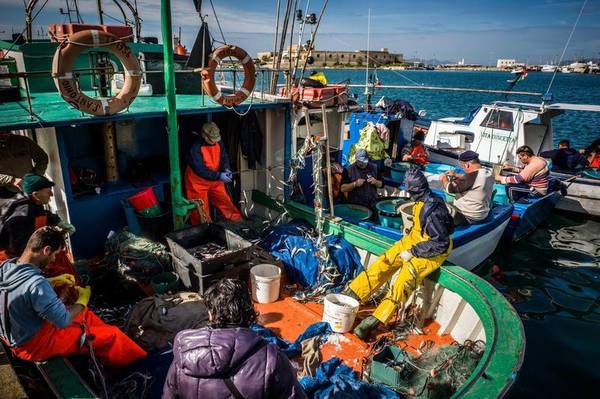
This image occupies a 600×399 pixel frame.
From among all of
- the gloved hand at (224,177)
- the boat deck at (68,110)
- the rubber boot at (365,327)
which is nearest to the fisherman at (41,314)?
the boat deck at (68,110)

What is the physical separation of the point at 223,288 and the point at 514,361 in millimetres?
2724

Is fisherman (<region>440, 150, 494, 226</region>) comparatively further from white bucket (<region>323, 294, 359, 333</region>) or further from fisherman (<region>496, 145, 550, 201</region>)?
fisherman (<region>496, 145, 550, 201</region>)

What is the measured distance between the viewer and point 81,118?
478 centimetres

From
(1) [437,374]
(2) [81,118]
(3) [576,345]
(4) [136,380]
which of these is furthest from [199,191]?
(3) [576,345]

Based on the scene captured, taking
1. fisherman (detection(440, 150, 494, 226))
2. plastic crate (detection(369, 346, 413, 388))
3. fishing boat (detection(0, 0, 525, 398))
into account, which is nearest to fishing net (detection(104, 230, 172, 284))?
fishing boat (detection(0, 0, 525, 398))

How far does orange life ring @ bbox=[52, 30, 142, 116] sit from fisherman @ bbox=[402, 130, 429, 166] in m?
7.89

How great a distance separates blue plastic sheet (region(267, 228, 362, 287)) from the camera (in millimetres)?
5664

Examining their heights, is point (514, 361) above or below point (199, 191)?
below

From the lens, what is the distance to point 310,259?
5699 millimetres

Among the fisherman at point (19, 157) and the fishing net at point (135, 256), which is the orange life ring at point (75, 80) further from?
the fishing net at point (135, 256)

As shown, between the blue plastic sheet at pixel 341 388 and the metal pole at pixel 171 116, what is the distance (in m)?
3.18

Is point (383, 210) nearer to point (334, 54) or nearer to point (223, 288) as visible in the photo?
point (223, 288)

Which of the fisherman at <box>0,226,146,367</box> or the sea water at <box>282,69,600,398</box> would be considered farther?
the sea water at <box>282,69,600,398</box>

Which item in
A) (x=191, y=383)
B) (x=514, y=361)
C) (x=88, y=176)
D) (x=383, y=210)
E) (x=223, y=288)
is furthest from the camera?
(x=383, y=210)
